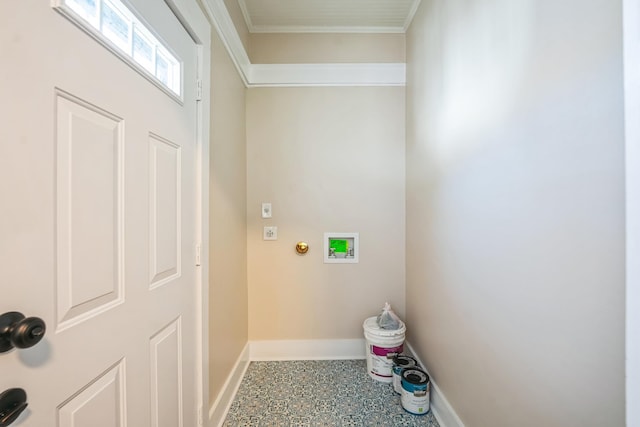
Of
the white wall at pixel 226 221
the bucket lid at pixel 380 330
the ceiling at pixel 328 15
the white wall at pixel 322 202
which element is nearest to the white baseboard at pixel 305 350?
the white wall at pixel 322 202

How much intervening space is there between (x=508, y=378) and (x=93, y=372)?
131 cm

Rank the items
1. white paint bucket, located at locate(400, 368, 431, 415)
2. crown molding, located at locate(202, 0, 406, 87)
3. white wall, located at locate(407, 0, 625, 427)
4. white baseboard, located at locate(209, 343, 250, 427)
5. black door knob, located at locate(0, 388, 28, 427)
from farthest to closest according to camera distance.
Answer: crown molding, located at locate(202, 0, 406, 87) → white paint bucket, located at locate(400, 368, 431, 415) → white baseboard, located at locate(209, 343, 250, 427) → white wall, located at locate(407, 0, 625, 427) → black door knob, located at locate(0, 388, 28, 427)

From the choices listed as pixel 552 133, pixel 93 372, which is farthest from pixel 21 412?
pixel 552 133

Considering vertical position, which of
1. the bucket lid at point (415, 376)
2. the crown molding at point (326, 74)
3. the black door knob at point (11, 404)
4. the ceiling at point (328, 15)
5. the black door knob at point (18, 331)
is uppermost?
the ceiling at point (328, 15)

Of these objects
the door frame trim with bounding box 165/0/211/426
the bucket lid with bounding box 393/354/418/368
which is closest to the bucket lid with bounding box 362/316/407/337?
the bucket lid with bounding box 393/354/418/368

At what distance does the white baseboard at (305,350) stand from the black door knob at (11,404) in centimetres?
164

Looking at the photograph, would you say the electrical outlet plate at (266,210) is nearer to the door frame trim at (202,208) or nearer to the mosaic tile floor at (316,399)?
the door frame trim at (202,208)

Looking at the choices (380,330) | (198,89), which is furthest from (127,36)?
(380,330)

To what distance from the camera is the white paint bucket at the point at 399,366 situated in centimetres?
159

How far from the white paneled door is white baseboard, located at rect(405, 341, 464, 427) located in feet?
4.22

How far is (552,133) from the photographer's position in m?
0.72

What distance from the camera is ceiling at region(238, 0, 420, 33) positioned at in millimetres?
1756

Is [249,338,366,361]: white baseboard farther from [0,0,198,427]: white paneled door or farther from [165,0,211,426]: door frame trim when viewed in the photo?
[0,0,198,427]: white paneled door

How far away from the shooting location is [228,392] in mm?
1513
